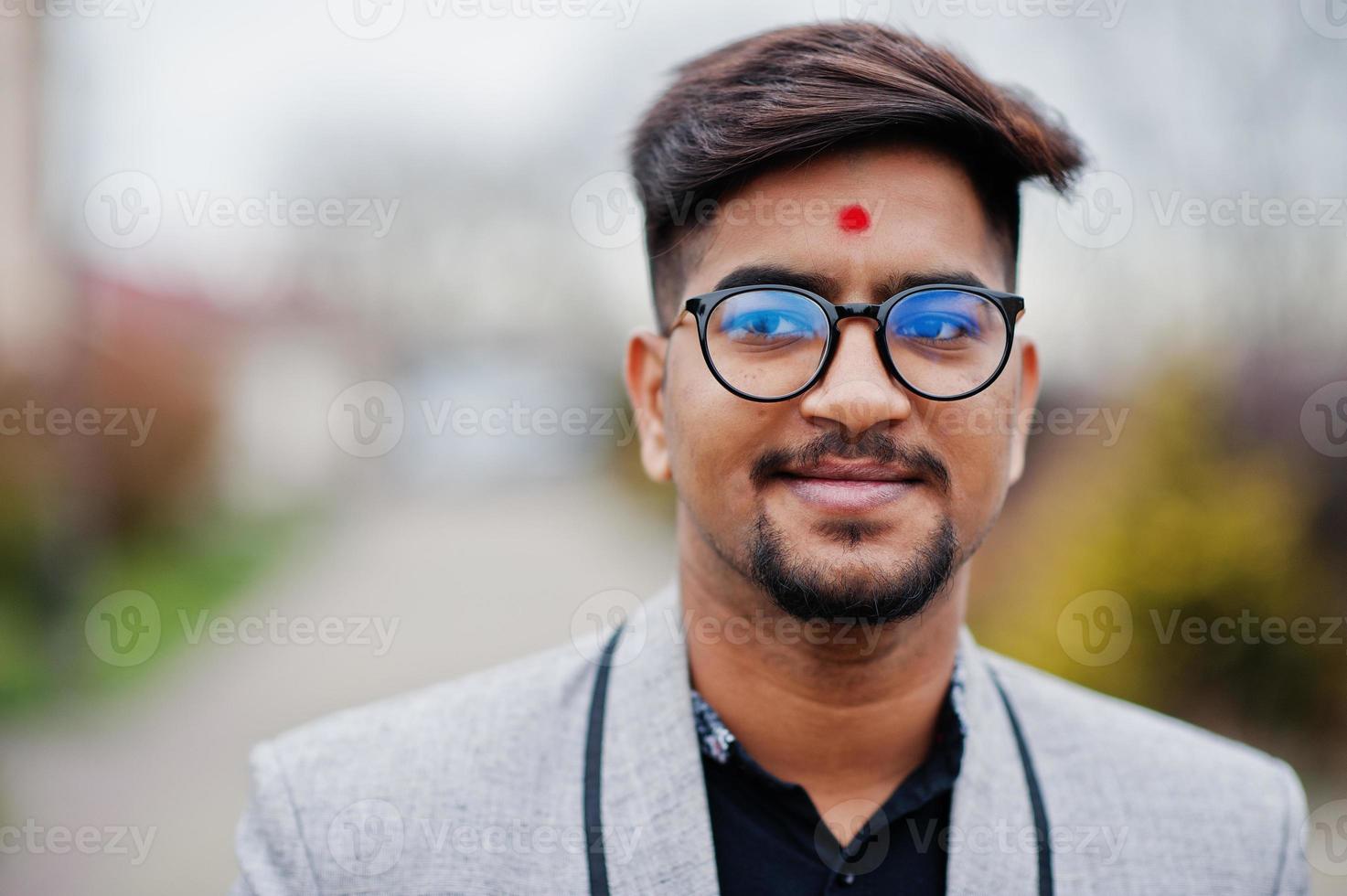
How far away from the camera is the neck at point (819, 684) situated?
2221mm

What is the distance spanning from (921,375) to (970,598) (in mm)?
5721

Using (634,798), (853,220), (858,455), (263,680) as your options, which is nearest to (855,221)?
(853,220)

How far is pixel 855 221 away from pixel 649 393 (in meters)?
0.70

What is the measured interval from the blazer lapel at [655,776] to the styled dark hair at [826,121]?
817 millimetres

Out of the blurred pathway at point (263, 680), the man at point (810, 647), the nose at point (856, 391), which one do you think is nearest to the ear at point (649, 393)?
the man at point (810, 647)

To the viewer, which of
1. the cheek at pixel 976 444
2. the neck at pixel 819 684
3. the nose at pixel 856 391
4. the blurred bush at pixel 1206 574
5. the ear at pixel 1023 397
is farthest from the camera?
the blurred bush at pixel 1206 574

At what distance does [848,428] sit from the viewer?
6.57ft

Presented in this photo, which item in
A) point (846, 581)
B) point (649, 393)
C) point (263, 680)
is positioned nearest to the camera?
point (846, 581)

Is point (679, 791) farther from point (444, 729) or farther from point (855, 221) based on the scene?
point (855, 221)

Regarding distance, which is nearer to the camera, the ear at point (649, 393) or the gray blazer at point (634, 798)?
the gray blazer at point (634, 798)

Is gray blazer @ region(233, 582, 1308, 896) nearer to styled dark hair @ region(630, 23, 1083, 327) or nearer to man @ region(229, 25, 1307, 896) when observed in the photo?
man @ region(229, 25, 1307, 896)

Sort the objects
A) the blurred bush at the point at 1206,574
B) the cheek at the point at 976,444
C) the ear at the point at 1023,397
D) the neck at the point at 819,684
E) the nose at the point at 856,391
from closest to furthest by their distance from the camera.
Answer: the nose at the point at 856,391, the cheek at the point at 976,444, the neck at the point at 819,684, the ear at the point at 1023,397, the blurred bush at the point at 1206,574

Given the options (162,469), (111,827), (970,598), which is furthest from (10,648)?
(970,598)

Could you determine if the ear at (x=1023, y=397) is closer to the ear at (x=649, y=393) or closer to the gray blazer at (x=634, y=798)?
the gray blazer at (x=634, y=798)
